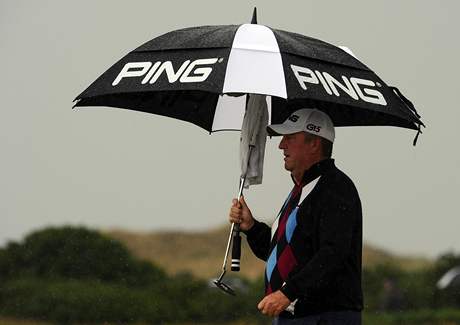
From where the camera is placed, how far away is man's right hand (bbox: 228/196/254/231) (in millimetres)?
5348

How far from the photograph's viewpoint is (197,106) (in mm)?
6059

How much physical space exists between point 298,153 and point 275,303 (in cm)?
64

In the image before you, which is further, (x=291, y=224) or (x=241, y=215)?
(x=241, y=215)

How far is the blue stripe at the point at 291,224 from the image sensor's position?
193 inches

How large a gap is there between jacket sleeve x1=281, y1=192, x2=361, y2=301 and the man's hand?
2cm

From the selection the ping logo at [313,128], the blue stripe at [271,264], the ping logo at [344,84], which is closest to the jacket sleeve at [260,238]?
the blue stripe at [271,264]

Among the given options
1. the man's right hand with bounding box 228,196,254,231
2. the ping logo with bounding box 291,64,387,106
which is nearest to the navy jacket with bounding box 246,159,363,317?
the ping logo with bounding box 291,64,387,106

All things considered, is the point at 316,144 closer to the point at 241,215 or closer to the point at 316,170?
the point at 316,170

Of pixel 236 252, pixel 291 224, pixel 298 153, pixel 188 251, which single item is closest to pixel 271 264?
pixel 291 224

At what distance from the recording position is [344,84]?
16.3ft

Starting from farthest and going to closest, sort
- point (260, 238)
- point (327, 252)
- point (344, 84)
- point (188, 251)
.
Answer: point (188, 251), point (260, 238), point (344, 84), point (327, 252)

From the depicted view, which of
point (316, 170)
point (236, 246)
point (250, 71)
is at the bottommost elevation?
point (236, 246)

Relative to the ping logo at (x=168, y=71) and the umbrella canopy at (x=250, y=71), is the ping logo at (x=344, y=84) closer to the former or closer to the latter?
the umbrella canopy at (x=250, y=71)

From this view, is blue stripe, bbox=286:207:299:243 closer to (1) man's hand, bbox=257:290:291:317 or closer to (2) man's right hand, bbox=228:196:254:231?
(1) man's hand, bbox=257:290:291:317
